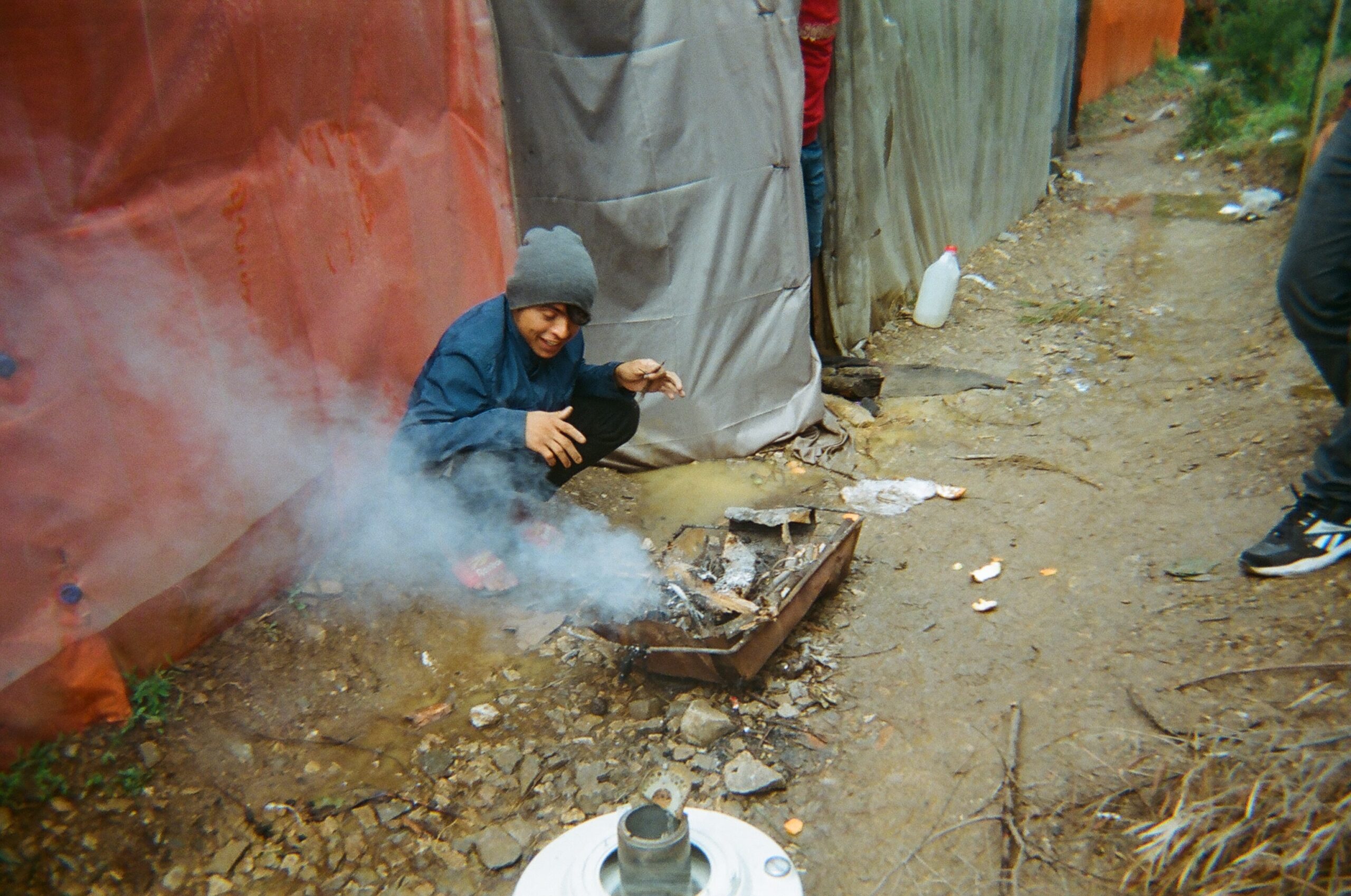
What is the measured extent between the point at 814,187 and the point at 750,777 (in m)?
3.52

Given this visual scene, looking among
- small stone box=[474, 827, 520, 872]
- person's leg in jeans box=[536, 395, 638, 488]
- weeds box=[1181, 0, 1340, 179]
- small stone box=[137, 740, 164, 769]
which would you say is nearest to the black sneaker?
person's leg in jeans box=[536, 395, 638, 488]

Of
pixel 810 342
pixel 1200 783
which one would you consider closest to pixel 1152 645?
pixel 1200 783

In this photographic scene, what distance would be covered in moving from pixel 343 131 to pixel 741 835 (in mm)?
2611

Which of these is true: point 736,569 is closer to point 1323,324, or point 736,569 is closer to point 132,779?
point 132,779

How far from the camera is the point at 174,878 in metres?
2.21

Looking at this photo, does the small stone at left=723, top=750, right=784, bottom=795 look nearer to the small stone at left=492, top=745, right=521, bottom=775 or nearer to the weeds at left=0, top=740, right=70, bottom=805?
the small stone at left=492, top=745, right=521, bottom=775

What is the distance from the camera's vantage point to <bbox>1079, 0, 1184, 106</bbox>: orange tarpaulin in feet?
39.5

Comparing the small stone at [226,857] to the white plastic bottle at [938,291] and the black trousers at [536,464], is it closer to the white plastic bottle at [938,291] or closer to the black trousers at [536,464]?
the black trousers at [536,464]

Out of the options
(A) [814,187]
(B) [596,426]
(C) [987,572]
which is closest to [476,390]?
(B) [596,426]

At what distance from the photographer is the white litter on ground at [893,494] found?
160 inches

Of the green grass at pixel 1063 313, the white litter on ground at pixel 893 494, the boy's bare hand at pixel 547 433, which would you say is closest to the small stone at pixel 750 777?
the boy's bare hand at pixel 547 433

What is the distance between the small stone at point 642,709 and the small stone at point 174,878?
124 cm

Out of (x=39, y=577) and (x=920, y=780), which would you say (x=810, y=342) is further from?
(x=39, y=577)

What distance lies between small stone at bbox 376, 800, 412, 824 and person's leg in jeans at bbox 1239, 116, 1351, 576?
9.25ft
